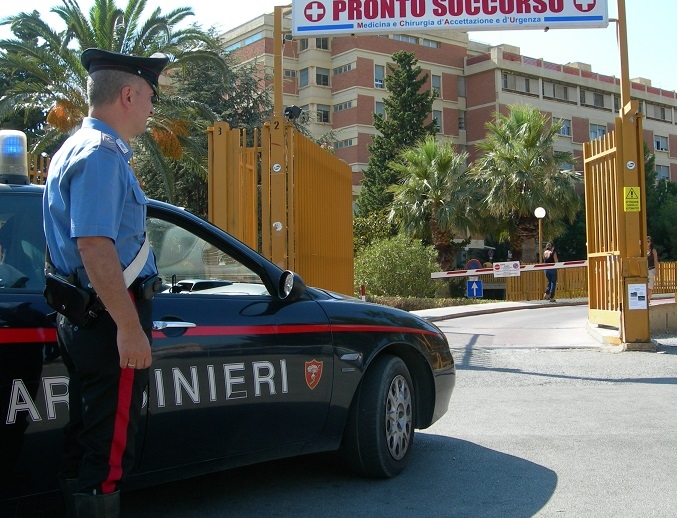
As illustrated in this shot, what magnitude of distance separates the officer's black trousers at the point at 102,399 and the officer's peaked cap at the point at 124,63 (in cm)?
82

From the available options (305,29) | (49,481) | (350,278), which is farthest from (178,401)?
(350,278)

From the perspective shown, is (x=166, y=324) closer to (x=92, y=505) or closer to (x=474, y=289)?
(x=92, y=505)

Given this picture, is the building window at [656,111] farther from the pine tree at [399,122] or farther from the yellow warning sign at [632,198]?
the yellow warning sign at [632,198]

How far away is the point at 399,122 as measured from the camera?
4334cm

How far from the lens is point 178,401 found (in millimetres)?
3451

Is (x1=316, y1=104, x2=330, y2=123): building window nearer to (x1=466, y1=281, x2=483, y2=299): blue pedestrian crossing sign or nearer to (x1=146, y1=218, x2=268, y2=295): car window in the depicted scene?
(x1=466, y1=281, x2=483, y2=299): blue pedestrian crossing sign

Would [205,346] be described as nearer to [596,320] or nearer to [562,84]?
[596,320]

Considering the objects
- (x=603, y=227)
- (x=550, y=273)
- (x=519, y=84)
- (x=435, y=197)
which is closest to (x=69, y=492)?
(x=603, y=227)

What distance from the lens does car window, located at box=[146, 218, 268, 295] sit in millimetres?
3871

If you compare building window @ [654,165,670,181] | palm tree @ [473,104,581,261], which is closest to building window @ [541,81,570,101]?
building window @ [654,165,670,181]

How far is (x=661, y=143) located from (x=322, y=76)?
95.8 feet

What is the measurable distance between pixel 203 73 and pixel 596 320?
25.7m

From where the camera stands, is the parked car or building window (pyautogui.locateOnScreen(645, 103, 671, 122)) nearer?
the parked car

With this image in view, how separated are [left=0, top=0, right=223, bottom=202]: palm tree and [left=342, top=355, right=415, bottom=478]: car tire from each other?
50.1ft
